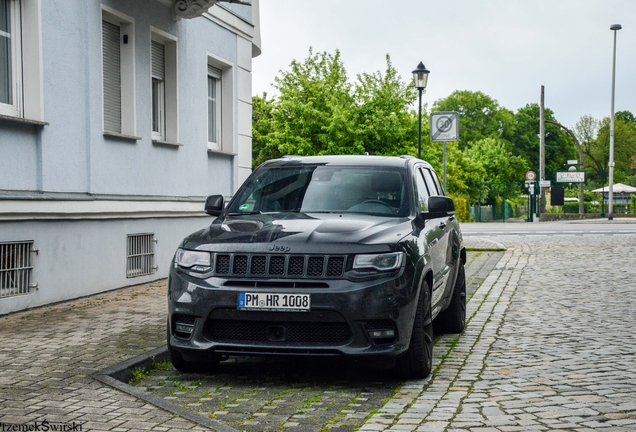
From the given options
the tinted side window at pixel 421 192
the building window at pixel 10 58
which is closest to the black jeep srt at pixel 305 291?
the tinted side window at pixel 421 192

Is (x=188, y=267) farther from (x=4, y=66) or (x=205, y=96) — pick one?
(x=205, y=96)

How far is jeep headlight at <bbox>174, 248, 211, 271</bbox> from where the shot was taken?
6.27 metres

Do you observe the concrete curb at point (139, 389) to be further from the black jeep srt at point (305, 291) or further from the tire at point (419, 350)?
the tire at point (419, 350)

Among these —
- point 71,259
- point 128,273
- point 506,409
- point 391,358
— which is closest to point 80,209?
point 71,259

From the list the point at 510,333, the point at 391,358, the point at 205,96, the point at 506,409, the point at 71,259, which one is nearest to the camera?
the point at 506,409

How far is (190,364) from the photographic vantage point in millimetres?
6691

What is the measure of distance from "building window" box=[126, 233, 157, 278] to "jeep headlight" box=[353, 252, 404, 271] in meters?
7.05

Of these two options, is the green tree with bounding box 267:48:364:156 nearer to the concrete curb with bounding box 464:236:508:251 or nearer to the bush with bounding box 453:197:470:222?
the bush with bounding box 453:197:470:222

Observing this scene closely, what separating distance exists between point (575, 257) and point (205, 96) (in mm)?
8396

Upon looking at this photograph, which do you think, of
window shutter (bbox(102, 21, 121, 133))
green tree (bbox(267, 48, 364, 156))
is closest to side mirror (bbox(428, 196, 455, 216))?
window shutter (bbox(102, 21, 121, 133))

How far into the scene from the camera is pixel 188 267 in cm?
634

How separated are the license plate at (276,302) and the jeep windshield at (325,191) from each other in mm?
1346

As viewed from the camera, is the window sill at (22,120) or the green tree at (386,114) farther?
the green tree at (386,114)

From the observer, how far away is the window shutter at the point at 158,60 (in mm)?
14016
